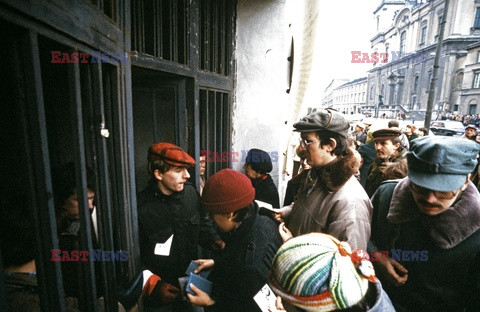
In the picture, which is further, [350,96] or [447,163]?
[350,96]

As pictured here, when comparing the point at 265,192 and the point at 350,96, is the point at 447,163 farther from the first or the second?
the point at 350,96

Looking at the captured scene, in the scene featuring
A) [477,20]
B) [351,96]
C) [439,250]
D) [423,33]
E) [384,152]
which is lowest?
[439,250]

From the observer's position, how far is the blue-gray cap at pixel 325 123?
203 centimetres

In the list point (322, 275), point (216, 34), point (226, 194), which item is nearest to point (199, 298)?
point (226, 194)

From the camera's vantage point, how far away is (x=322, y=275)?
100cm

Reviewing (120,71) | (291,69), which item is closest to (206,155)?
(120,71)

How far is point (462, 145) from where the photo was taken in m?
1.49

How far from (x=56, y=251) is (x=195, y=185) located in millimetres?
2006

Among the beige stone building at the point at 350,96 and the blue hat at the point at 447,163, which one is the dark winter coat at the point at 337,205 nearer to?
the blue hat at the point at 447,163

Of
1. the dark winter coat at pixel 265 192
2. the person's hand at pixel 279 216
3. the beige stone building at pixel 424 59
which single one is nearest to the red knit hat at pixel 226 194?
the person's hand at pixel 279 216

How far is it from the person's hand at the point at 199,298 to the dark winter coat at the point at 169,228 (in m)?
0.70

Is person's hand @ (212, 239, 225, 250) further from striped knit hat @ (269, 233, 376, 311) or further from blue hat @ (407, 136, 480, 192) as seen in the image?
blue hat @ (407, 136, 480, 192)

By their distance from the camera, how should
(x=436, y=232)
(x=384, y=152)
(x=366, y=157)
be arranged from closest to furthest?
1. (x=436, y=232)
2. (x=384, y=152)
3. (x=366, y=157)

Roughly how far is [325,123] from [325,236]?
1.11 m
